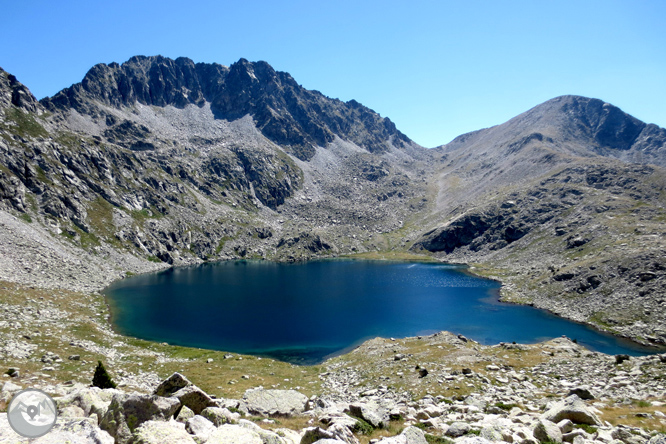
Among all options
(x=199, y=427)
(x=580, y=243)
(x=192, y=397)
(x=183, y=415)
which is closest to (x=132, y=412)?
(x=183, y=415)

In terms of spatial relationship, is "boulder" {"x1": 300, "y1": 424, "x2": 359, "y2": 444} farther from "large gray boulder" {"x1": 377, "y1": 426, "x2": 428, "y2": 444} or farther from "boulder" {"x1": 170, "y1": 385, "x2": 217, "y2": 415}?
"boulder" {"x1": 170, "y1": 385, "x2": 217, "y2": 415}

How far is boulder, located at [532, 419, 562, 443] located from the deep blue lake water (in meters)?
44.2

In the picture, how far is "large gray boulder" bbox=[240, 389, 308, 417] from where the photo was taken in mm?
21703

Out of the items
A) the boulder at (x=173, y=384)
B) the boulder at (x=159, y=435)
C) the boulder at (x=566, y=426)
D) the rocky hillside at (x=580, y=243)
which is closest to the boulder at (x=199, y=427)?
the boulder at (x=159, y=435)

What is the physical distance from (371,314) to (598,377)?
55.1m

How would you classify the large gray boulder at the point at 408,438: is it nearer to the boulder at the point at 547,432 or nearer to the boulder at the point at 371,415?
the boulder at the point at 371,415

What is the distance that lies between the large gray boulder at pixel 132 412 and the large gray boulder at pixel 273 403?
9.43 meters

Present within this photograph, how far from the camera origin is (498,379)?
3362 centimetres

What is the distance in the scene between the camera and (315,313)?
8394 centimetres

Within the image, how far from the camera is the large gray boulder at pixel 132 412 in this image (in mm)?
11266

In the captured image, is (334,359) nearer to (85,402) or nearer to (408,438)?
(408,438)

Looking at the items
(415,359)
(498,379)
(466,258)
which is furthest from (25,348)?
(466,258)

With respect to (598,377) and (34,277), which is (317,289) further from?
(598,377)

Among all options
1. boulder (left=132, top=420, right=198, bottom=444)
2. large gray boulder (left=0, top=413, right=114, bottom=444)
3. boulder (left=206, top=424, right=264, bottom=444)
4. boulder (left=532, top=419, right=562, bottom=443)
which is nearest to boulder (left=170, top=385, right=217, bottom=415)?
boulder (left=206, top=424, right=264, bottom=444)
